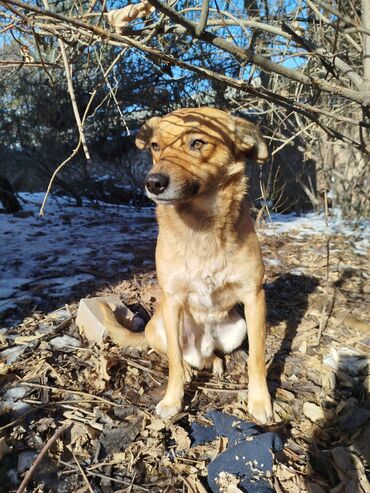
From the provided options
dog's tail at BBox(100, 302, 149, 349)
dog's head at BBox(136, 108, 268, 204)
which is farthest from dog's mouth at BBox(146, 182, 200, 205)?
dog's tail at BBox(100, 302, 149, 349)

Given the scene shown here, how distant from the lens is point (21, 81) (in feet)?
22.5

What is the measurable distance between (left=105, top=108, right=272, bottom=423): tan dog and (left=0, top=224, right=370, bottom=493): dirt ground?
0.20 metres

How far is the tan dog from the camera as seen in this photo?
2.22 metres

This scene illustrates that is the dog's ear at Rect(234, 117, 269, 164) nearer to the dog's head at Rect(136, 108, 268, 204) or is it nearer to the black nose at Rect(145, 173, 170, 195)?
the dog's head at Rect(136, 108, 268, 204)

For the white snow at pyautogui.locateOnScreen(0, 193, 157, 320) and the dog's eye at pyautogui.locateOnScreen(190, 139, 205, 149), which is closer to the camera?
the dog's eye at pyautogui.locateOnScreen(190, 139, 205, 149)

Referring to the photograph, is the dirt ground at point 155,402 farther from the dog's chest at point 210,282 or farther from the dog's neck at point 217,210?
the dog's neck at point 217,210

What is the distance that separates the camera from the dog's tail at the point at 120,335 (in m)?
2.61

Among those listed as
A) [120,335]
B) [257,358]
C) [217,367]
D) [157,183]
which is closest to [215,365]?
[217,367]

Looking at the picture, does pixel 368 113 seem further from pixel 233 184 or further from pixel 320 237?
pixel 320 237

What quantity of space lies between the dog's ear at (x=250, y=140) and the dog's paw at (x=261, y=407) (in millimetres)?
1446

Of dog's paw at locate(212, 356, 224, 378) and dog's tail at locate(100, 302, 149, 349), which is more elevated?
dog's tail at locate(100, 302, 149, 349)

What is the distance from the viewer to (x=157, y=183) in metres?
1.97

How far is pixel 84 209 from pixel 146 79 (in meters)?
2.88

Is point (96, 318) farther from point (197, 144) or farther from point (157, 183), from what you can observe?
point (197, 144)
